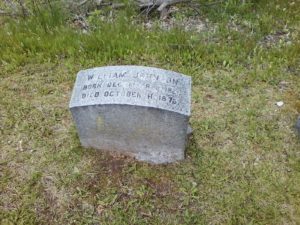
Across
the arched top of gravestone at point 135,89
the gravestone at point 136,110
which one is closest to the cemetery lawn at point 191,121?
the gravestone at point 136,110

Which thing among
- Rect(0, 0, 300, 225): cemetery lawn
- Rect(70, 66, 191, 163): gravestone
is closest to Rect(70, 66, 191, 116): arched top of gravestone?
Rect(70, 66, 191, 163): gravestone

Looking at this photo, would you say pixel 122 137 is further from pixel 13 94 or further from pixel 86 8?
pixel 86 8

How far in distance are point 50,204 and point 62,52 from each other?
2.28 m

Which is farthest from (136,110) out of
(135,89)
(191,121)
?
(191,121)

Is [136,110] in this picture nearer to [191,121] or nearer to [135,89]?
[135,89]

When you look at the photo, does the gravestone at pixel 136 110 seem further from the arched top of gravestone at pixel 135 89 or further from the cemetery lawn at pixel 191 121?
the cemetery lawn at pixel 191 121

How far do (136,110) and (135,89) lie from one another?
0.60ft

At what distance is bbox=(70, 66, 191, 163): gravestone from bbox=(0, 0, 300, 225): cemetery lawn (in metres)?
0.19

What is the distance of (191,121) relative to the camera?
13.7 feet

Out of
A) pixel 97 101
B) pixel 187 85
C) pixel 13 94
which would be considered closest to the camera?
pixel 97 101

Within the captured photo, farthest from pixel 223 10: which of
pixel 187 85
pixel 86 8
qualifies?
pixel 187 85

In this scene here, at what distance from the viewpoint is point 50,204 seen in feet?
11.5

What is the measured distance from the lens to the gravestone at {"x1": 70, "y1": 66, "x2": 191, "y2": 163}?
3.32 m

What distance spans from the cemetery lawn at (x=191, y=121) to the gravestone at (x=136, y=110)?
0.63 feet
